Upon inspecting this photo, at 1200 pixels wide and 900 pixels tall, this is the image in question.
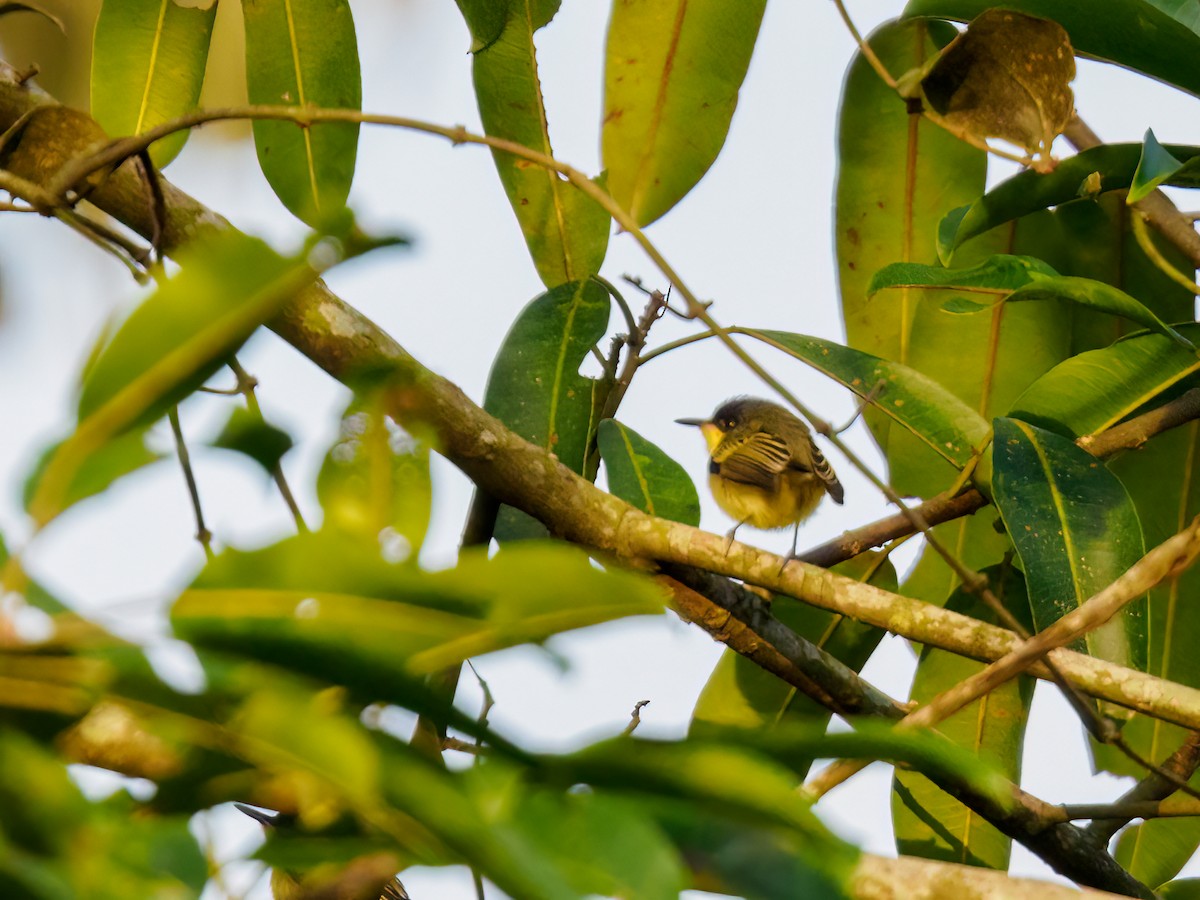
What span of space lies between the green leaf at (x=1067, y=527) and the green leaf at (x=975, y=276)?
214 mm

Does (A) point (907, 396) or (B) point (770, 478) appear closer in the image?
(A) point (907, 396)

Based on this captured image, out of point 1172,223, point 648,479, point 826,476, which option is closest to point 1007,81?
point 1172,223

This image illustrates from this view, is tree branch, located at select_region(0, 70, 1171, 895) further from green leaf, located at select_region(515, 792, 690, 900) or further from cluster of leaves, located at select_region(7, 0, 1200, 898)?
green leaf, located at select_region(515, 792, 690, 900)

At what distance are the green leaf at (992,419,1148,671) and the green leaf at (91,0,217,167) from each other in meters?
1.44

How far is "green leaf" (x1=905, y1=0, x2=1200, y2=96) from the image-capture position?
1978mm

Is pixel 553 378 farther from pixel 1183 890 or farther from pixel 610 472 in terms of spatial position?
pixel 1183 890

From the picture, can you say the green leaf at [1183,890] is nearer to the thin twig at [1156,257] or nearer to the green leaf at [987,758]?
the green leaf at [987,758]

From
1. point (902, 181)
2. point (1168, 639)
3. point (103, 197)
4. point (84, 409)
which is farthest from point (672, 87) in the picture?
point (84, 409)

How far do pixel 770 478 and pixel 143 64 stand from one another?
1.67 m

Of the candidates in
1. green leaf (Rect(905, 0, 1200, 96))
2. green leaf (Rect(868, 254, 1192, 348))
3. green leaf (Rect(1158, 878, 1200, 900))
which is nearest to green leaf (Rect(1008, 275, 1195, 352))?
green leaf (Rect(868, 254, 1192, 348))

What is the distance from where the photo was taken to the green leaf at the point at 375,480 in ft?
1.70

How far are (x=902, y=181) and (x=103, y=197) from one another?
1.50 meters

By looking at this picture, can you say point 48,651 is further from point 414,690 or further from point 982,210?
point 982,210

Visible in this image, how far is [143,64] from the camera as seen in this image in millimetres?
2121
